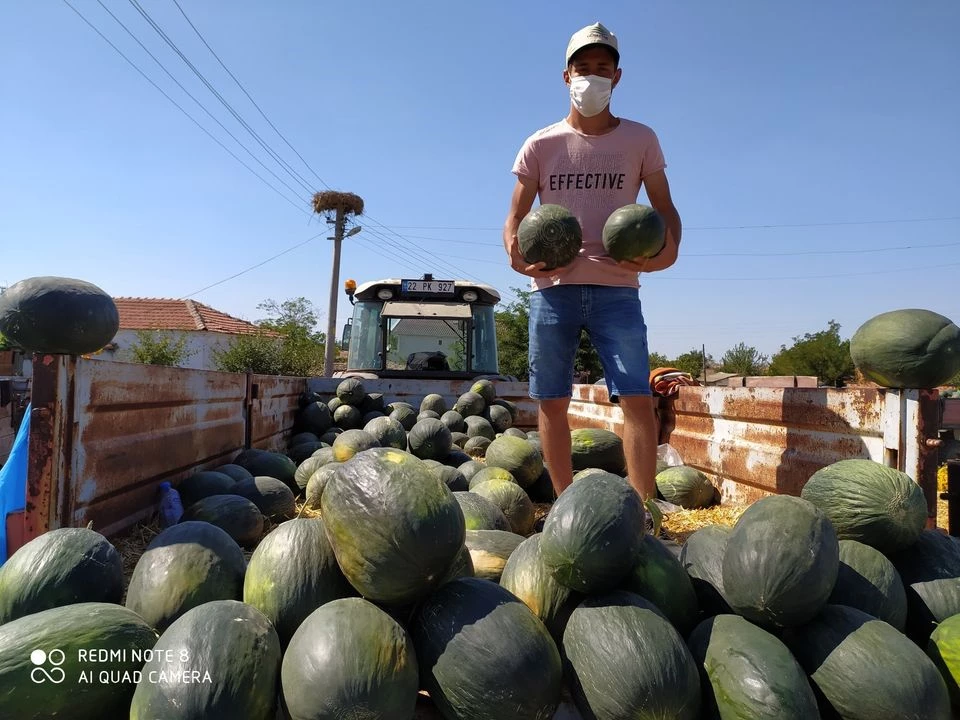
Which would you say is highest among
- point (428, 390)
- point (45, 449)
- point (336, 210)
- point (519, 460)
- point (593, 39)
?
point (336, 210)

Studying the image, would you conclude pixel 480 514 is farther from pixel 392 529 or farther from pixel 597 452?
pixel 597 452

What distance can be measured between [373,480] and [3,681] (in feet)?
3.62

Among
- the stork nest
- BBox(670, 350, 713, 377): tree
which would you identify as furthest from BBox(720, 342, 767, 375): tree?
the stork nest

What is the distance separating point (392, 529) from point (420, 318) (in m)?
8.14

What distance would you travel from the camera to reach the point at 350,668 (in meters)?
1.59

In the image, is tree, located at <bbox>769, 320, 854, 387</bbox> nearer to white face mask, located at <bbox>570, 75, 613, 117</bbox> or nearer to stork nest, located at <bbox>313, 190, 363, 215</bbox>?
stork nest, located at <bbox>313, 190, 363, 215</bbox>

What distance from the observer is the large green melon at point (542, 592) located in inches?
78.3

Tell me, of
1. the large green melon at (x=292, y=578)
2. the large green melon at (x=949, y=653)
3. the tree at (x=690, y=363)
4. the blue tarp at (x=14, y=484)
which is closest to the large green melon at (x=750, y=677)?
the large green melon at (x=949, y=653)

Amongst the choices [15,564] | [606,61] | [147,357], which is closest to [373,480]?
[15,564]

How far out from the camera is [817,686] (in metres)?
1.81

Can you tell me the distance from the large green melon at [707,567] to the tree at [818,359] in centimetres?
3200

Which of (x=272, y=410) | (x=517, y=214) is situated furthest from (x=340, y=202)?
(x=517, y=214)

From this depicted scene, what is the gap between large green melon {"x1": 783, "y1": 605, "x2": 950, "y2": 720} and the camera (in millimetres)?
1679

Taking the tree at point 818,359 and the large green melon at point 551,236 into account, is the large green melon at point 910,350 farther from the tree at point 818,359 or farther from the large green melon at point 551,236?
the tree at point 818,359
